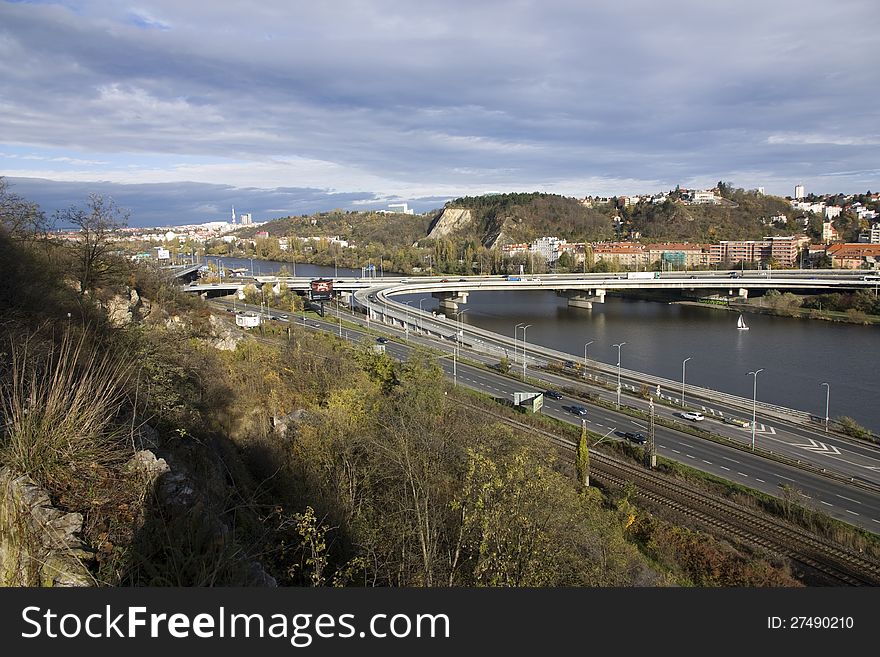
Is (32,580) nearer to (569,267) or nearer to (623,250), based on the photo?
(569,267)

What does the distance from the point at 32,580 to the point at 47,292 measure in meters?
4.30

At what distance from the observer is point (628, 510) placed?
6527 mm

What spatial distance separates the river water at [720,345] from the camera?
12.9 metres

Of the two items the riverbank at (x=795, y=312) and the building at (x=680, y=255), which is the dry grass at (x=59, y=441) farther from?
the building at (x=680, y=255)

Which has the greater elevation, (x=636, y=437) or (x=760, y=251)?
(x=760, y=251)

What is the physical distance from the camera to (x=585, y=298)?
2788 centimetres

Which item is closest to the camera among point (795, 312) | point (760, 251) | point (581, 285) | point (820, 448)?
point (820, 448)

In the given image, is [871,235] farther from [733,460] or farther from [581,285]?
[733,460]

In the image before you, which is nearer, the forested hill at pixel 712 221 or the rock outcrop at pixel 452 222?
the forested hill at pixel 712 221

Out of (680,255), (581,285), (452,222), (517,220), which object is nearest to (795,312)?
(581,285)

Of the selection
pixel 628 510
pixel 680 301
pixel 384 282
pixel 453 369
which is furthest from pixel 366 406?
pixel 680 301

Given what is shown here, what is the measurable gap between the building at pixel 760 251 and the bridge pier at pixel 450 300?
23621 mm

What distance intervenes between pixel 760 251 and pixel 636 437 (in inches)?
1479

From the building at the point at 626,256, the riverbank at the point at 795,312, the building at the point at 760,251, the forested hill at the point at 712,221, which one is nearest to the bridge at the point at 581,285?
the riverbank at the point at 795,312
